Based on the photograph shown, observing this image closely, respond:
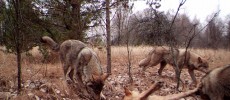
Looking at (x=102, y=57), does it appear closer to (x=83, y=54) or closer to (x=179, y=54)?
(x=179, y=54)

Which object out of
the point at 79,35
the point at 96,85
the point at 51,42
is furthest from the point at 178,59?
the point at 96,85

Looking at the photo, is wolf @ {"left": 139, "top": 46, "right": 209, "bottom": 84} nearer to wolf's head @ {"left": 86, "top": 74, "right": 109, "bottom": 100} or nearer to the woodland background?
the woodland background

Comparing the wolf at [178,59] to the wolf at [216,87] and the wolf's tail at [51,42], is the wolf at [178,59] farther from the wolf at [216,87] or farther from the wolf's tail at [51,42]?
the wolf at [216,87]

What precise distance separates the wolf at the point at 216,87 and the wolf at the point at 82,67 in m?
1.93

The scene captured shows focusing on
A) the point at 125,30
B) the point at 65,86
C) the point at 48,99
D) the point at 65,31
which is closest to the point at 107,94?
the point at 65,86

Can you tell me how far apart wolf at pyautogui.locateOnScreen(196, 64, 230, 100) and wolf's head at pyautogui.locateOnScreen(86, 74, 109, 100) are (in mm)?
1921

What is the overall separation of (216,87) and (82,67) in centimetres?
338

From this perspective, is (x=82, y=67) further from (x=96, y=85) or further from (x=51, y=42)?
(x=51, y=42)

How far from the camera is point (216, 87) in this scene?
537 cm

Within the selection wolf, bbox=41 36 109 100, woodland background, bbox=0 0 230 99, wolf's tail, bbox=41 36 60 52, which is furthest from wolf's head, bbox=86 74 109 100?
wolf's tail, bbox=41 36 60 52

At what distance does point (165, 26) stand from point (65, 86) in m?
3.66

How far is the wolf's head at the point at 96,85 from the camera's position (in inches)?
232

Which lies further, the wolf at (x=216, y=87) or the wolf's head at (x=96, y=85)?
the wolf's head at (x=96, y=85)

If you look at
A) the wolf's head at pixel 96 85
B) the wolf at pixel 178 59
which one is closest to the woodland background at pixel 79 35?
the wolf at pixel 178 59
